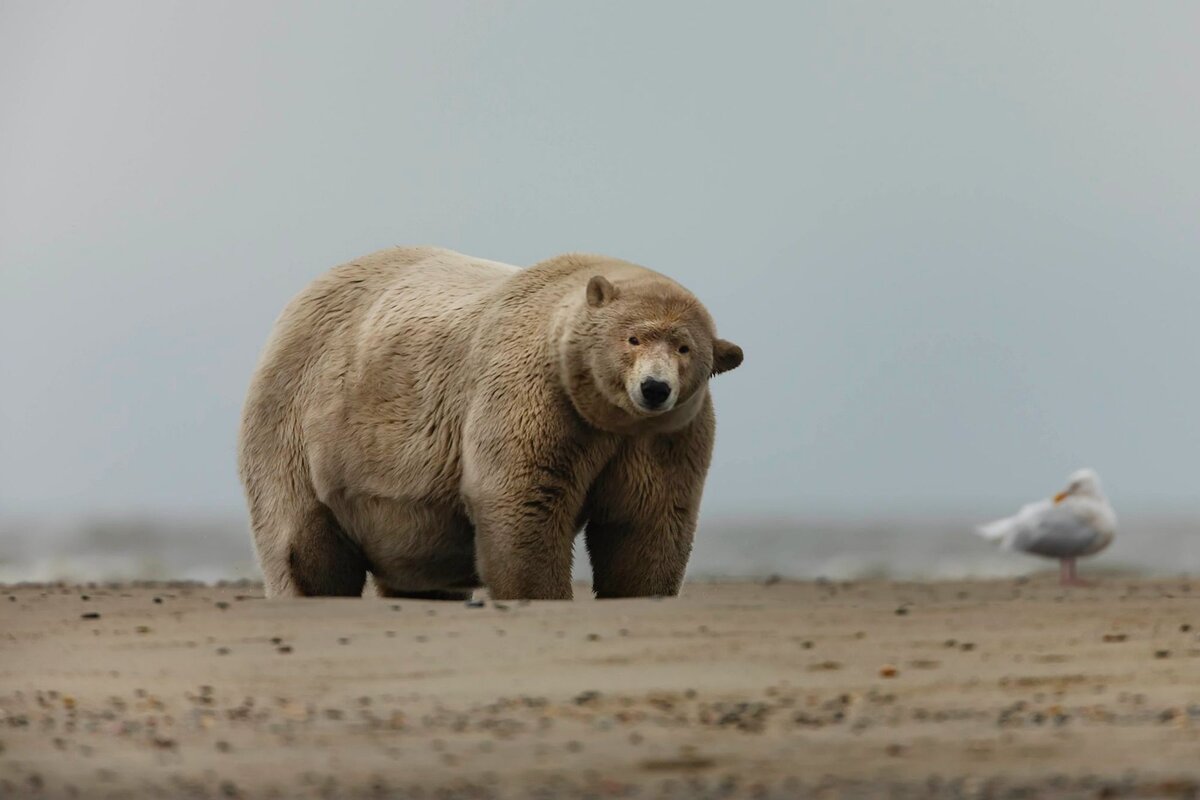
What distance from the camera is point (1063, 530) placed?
1184 cm

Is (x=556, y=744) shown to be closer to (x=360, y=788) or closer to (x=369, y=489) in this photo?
(x=360, y=788)

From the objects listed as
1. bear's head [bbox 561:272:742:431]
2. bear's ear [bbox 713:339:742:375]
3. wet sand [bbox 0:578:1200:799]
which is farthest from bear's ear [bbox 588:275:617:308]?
wet sand [bbox 0:578:1200:799]

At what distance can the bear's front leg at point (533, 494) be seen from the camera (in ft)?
28.5

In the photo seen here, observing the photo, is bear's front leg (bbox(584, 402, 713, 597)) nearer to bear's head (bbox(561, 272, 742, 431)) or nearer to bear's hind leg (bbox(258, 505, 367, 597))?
bear's head (bbox(561, 272, 742, 431))

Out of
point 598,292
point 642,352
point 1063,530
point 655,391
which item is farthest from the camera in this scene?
point 1063,530

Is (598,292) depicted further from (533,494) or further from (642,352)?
(533,494)

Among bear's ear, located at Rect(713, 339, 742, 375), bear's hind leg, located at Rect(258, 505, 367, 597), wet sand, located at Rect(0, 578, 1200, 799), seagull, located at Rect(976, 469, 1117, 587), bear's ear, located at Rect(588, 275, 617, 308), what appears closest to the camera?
wet sand, located at Rect(0, 578, 1200, 799)

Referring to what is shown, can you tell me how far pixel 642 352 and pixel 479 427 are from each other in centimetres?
98

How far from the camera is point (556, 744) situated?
A: 4773mm

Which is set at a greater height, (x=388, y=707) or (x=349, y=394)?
(x=349, y=394)

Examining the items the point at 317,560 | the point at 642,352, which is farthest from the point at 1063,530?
the point at 317,560

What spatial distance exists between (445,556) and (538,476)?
114 cm

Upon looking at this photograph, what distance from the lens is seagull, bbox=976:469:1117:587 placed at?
11.8 meters

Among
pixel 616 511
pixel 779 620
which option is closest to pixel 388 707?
pixel 779 620
